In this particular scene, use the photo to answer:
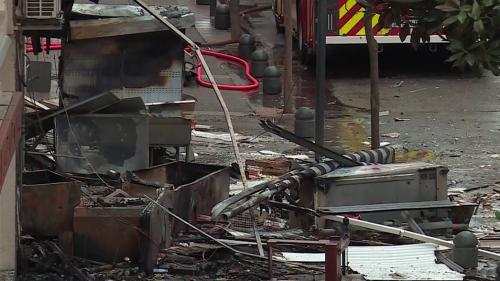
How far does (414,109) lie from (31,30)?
858 cm

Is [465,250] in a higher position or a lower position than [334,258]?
lower

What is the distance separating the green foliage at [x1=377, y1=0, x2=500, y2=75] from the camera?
15.4 feet

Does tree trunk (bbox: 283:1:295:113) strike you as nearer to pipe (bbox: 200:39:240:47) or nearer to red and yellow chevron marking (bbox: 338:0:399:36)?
red and yellow chevron marking (bbox: 338:0:399:36)

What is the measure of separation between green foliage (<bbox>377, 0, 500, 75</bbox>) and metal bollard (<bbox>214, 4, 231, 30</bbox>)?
699 inches

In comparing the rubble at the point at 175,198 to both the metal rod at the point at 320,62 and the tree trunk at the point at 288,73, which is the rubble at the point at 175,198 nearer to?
the metal rod at the point at 320,62

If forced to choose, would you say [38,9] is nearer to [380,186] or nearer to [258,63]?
[380,186]

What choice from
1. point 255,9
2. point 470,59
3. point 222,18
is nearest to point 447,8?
point 470,59

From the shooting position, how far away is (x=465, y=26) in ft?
15.6

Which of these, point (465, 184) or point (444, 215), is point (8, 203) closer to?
point (444, 215)

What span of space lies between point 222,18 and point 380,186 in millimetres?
14381

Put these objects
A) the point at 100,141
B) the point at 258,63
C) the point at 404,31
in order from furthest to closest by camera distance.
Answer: the point at 258,63 < the point at 100,141 < the point at 404,31

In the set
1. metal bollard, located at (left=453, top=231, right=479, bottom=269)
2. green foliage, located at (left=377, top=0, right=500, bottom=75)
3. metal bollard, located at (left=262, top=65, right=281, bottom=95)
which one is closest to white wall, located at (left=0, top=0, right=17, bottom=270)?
green foliage, located at (left=377, top=0, right=500, bottom=75)

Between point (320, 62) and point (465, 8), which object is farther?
point (320, 62)

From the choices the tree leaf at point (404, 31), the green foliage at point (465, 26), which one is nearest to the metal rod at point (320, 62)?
the tree leaf at point (404, 31)
